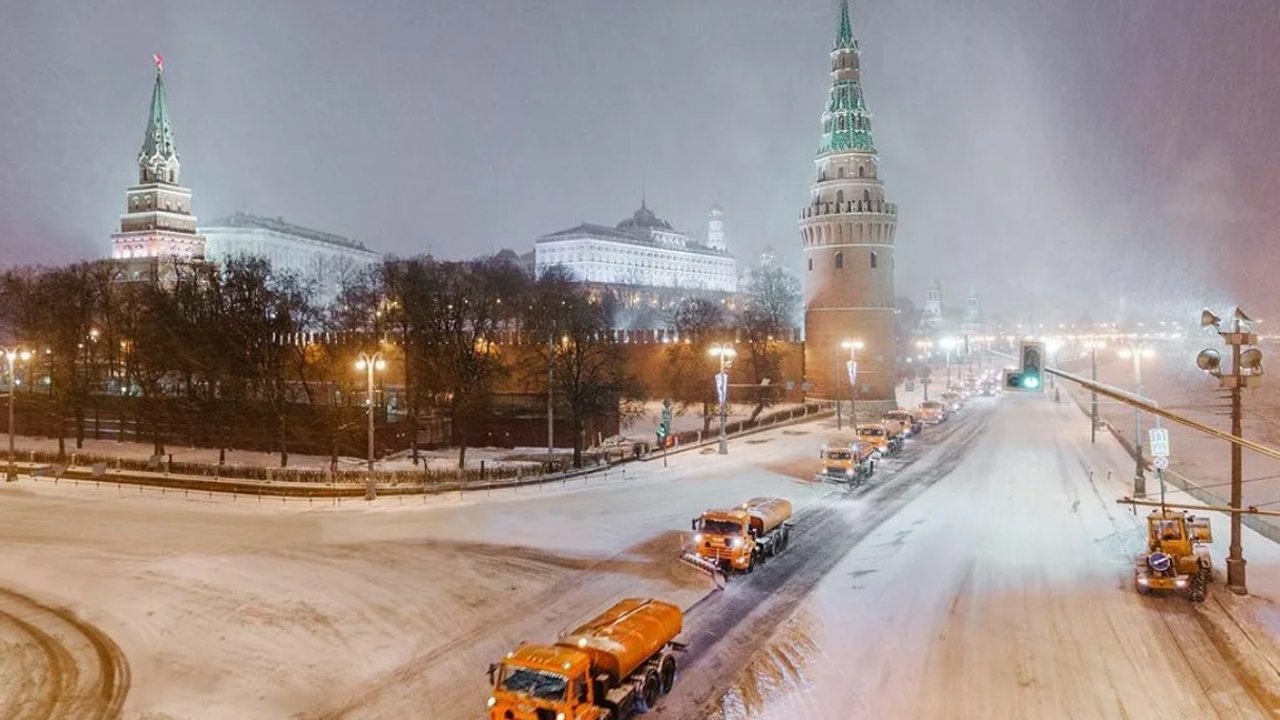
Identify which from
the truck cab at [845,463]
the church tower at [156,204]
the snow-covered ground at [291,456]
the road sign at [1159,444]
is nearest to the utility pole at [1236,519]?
the road sign at [1159,444]

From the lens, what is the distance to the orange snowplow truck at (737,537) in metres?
23.0

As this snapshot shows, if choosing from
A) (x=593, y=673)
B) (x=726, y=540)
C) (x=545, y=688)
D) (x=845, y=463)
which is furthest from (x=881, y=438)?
(x=545, y=688)

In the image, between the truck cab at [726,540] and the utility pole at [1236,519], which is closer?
the utility pole at [1236,519]

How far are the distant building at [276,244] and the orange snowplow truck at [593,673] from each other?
147 m

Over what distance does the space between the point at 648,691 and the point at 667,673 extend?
784mm

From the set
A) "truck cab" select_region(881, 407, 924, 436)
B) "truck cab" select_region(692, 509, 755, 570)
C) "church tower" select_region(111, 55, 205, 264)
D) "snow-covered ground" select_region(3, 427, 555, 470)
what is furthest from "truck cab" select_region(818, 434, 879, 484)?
"church tower" select_region(111, 55, 205, 264)

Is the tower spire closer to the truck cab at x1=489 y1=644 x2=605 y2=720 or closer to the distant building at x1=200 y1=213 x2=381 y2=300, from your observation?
the distant building at x1=200 y1=213 x2=381 y2=300

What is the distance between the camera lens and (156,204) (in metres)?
→ 131

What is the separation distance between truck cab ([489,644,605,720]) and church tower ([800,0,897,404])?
59992 mm

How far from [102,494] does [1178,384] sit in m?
144

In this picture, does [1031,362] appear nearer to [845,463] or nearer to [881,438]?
[845,463]

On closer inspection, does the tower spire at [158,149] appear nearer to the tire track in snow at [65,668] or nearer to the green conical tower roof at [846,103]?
the green conical tower roof at [846,103]

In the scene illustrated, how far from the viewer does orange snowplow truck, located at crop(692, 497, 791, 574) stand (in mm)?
22984

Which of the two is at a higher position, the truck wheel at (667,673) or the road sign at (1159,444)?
the road sign at (1159,444)
